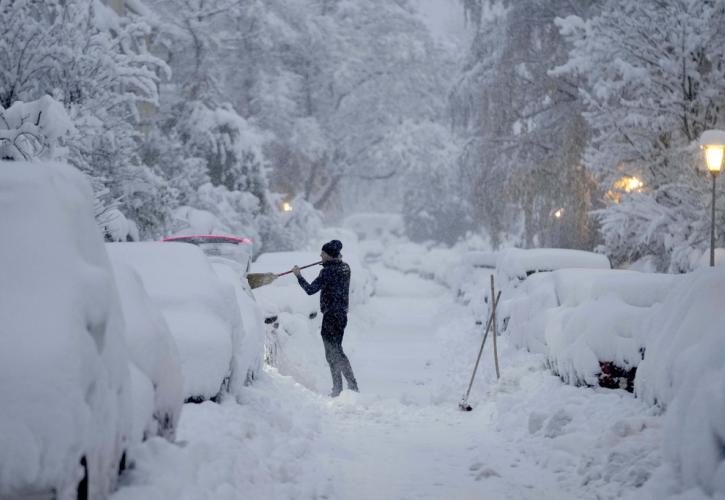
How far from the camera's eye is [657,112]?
46.7 feet

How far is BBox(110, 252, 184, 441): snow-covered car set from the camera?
12.2ft

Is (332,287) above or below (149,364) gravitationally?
below

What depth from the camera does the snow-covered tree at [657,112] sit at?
13328 millimetres

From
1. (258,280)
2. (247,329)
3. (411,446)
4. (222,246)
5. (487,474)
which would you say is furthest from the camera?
(222,246)

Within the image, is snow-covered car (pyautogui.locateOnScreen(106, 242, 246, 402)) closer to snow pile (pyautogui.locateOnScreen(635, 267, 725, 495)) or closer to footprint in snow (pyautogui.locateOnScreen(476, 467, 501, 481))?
footprint in snow (pyautogui.locateOnScreen(476, 467, 501, 481))

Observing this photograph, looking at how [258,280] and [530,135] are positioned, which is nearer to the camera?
[258,280]

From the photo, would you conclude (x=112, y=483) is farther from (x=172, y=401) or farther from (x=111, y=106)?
(x=111, y=106)

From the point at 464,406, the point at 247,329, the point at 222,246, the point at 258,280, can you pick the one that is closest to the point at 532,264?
the point at 258,280

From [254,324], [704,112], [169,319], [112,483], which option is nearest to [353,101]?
[704,112]

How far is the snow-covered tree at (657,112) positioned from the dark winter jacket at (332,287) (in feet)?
21.2

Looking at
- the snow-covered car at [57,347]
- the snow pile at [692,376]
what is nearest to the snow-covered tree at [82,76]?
the snow-covered car at [57,347]

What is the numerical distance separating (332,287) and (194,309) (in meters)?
3.46

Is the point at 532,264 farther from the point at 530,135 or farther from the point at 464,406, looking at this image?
the point at 530,135

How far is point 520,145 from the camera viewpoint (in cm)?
1867
